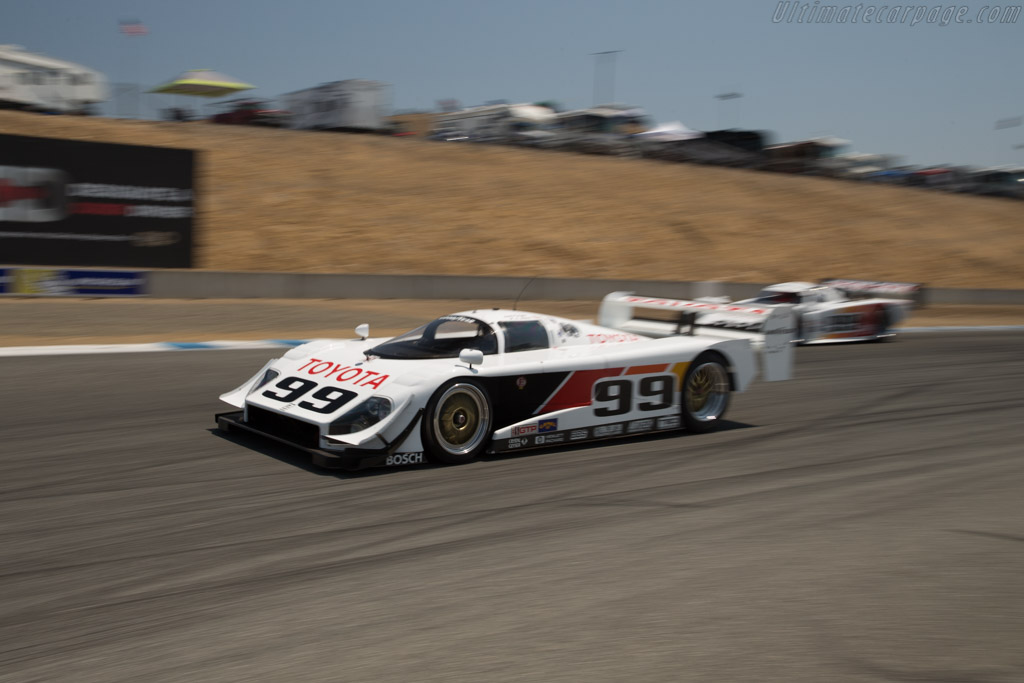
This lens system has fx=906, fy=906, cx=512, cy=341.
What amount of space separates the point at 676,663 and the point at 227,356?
31.9 feet

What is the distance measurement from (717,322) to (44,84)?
102 ft

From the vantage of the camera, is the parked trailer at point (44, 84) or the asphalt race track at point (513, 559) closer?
the asphalt race track at point (513, 559)

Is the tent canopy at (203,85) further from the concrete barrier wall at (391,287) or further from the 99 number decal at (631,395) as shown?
the 99 number decal at (631,395)

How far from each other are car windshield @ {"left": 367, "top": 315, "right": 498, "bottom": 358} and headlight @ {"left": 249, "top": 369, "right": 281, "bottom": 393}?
755mm

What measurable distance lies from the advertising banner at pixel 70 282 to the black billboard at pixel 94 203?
70 cm

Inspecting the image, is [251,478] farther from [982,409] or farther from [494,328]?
[982,409]

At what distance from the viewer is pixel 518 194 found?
3147 centimetres

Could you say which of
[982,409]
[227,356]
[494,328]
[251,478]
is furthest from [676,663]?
[227,356]

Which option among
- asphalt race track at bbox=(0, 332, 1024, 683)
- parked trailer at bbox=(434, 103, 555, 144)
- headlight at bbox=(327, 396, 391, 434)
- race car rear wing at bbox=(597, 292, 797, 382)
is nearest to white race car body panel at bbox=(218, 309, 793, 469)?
headlight at bbox=(327, 396, 391, 434)

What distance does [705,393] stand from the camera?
832 cm

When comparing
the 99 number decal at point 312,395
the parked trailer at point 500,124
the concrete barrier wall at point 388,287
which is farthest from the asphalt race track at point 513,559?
the parked trailer at point 500,124

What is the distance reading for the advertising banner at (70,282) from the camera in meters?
15.9

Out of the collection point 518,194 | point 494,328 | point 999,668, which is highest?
point 518,194

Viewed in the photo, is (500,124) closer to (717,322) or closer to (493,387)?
(717,322)
